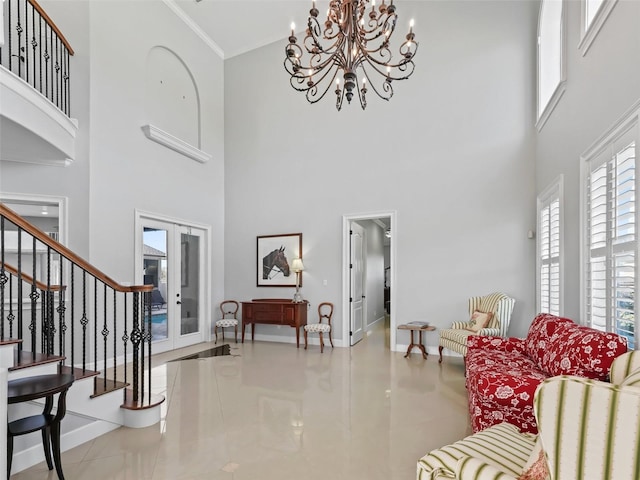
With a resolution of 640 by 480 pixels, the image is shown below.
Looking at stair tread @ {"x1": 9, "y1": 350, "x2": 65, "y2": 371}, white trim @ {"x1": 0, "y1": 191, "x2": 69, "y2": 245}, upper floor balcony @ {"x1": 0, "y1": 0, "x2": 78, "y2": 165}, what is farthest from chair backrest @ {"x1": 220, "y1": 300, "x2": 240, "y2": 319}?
stair tread @ {"x1": 9, "y1": 350, "x2": 65, "y2": 371}

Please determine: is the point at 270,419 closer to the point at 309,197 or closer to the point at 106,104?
the point at 309,197

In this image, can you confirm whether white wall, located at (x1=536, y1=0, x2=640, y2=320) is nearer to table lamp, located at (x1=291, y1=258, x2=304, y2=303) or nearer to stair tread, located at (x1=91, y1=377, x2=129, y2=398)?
table lamp, located at (x1=291, y1=258, x2=304, y2=303)

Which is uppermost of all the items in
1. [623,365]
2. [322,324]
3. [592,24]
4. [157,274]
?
[592,24]

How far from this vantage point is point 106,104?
5.25 metres

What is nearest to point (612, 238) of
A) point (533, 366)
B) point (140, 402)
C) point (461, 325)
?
point (533, 366)

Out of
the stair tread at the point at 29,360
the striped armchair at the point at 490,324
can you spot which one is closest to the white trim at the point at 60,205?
the stair tread at the point at 29,360

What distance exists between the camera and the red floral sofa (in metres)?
2.29

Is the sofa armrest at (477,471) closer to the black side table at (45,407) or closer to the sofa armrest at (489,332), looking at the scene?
the black side table at (45,407)

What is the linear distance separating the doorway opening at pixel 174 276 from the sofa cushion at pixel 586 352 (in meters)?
5.37

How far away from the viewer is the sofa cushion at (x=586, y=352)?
223 cm

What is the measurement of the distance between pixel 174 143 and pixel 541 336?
19.3 feet

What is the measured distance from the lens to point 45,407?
2508mm

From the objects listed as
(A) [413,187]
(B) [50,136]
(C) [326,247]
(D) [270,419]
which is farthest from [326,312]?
(B) [50,136]

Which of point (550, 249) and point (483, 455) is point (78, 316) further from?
point (550, 249)
